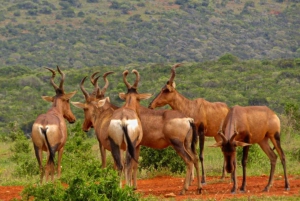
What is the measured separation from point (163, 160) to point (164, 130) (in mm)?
3123

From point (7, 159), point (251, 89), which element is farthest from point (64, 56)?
point (7, 159)

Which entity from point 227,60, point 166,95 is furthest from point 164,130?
point 227,60

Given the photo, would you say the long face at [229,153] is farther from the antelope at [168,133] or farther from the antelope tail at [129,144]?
the antelope tail at [129,144]

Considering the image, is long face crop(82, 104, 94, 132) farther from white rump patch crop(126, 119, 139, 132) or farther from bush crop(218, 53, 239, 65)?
bush crop(218, 53, 239, 65)

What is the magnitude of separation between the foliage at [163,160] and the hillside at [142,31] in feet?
212

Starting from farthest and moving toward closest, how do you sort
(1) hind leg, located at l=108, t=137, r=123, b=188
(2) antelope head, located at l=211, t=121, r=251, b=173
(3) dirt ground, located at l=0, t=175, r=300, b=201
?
(1) hind leg, located at l=108, t=137, r=123, b=188
(2) antelope head, located at l=211, t=121, r=251, b=173
(3) dirt ground, located at l=0, t=175, r=300, b=201

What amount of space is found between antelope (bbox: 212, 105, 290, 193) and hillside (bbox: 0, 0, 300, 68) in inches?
2677

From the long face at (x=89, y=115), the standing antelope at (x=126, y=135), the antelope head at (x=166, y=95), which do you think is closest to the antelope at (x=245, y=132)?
the standing antelope at (x=126, y=135)

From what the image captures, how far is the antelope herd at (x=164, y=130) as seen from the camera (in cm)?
1286

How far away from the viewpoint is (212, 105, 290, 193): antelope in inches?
501

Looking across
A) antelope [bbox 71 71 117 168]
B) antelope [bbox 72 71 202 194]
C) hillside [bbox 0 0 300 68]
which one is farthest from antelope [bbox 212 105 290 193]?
hillside [bbox 0 0 300 68]

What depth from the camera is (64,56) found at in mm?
86062

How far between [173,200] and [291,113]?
40.6 ft

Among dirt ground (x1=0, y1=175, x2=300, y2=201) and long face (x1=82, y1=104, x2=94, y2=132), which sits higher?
long face (x1=82, y1=104, x2=94, y2=132)
